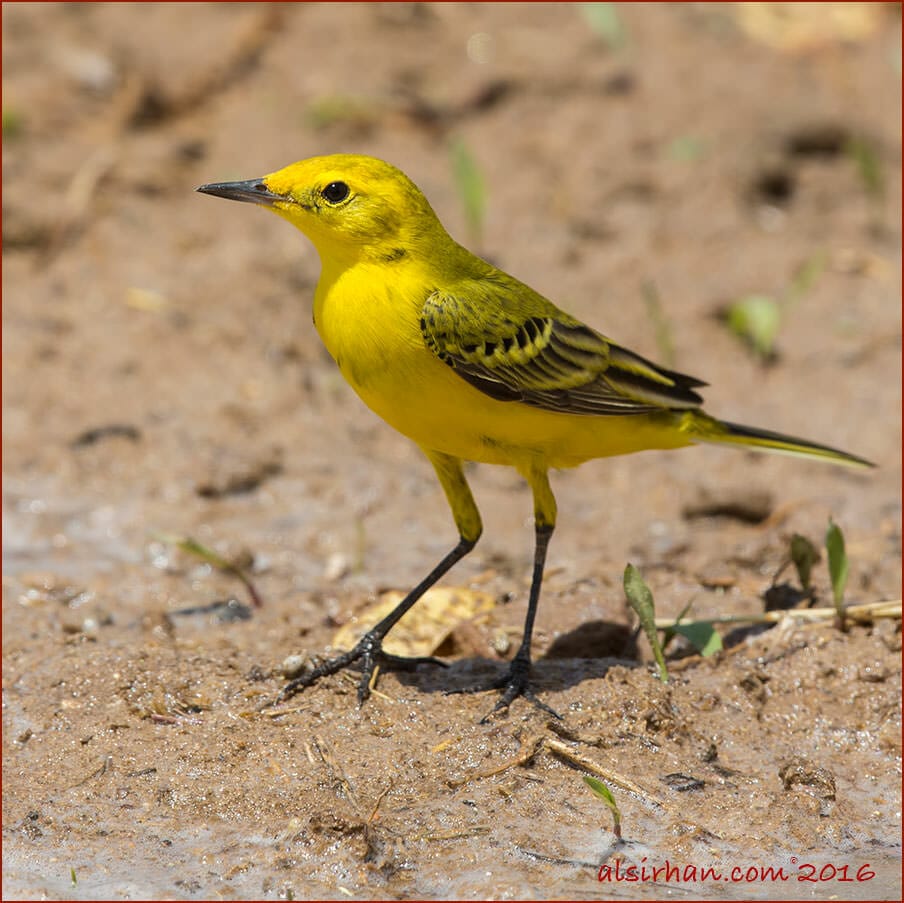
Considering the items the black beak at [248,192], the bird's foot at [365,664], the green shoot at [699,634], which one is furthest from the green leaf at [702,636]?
the black beak at [248,192]

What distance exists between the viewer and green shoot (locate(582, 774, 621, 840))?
166 inches

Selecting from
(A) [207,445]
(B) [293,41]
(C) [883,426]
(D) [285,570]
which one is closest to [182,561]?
(D) [285,570]

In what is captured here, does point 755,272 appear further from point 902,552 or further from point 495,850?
point 495,850

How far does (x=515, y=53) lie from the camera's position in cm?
1096

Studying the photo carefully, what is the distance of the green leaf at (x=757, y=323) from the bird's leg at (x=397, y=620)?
359 cm

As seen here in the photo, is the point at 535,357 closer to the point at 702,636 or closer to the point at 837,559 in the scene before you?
the point at 702,636

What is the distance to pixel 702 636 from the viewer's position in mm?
5375

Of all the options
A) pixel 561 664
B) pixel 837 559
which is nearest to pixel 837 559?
pixel 837 559

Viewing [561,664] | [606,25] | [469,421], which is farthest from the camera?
[606,25]

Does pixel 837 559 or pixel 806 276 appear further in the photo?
pixel 806 276

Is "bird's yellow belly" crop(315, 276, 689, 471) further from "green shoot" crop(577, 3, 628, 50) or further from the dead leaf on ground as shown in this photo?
"green shoot" crop(577, 3, 628, 50)

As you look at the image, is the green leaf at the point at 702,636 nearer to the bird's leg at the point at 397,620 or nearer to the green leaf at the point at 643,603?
the green leaf at the point at 643,603

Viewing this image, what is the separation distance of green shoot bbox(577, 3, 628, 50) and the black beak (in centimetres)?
652

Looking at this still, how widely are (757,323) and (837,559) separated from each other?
3.34m
